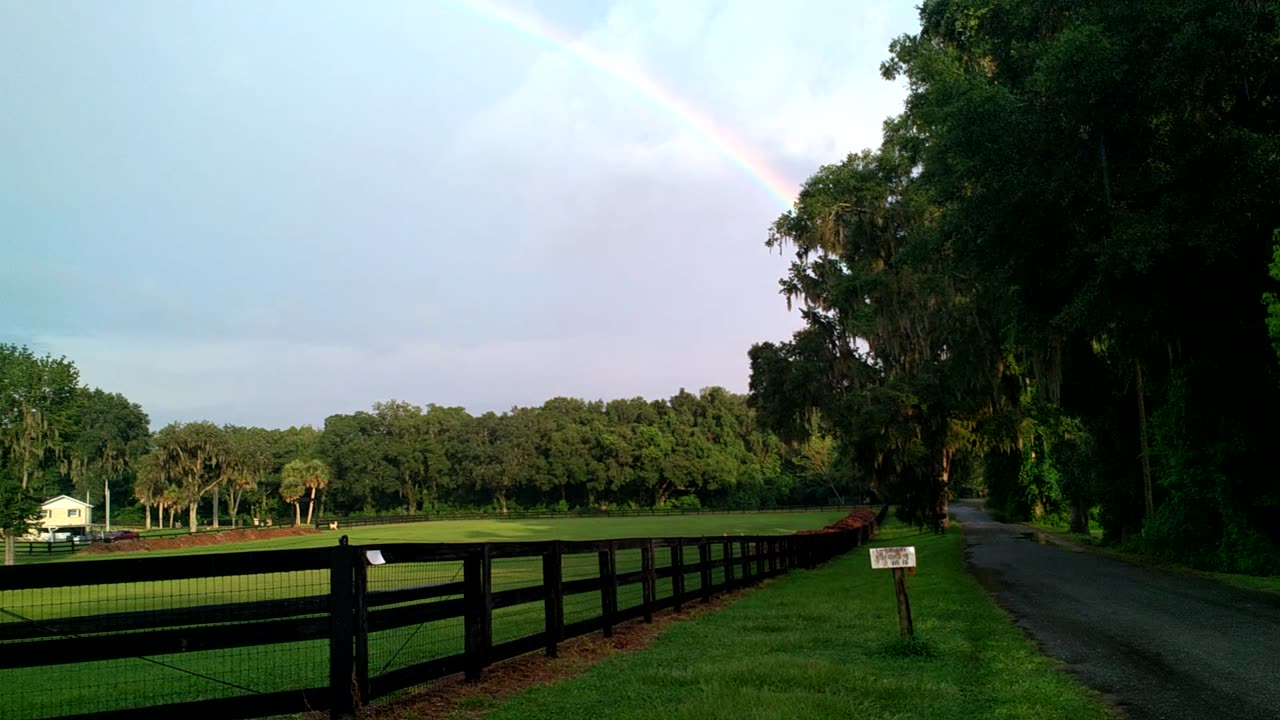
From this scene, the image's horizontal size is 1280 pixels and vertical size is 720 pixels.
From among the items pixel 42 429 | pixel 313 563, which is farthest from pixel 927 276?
pixel 42 429

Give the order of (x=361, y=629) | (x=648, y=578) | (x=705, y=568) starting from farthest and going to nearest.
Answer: (x=705, y=568)
(x=648, y=578)
(x=361, y=629)

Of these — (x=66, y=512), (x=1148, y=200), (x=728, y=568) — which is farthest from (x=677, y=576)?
(x=66, y=512)

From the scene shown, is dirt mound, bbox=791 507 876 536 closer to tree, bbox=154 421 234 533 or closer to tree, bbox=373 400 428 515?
tree, bbox=154 421 234 533

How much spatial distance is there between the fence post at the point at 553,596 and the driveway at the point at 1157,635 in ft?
16.6

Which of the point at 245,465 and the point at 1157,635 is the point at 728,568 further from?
the point at 245,465

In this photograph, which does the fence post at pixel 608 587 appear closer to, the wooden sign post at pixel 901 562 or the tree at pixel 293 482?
the wooden sign post at pixel 901 562

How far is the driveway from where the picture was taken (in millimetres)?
7131

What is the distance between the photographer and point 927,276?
32.0 metres

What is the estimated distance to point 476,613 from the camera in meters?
7.50

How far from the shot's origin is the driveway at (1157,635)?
23.4 ft

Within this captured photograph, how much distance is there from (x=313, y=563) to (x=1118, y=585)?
16.1 metres

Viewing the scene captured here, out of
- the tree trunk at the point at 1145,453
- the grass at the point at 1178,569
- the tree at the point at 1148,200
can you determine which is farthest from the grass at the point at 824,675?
the tree trunk at the point at 1145,453

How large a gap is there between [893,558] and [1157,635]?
4.00m

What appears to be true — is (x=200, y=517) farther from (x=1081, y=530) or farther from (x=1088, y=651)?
(x=1088, y=651)
